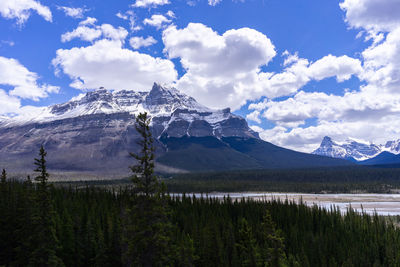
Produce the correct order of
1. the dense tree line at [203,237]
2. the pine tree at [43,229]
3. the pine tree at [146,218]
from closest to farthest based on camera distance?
1. the pine tree at [146,218]
2. the pine tree at [43,229]
3. the dense tree line at [203,237]

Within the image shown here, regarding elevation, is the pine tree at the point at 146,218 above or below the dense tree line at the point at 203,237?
above

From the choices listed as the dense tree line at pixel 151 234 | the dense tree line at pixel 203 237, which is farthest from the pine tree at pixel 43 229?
the dense tree line at pixel 203 237

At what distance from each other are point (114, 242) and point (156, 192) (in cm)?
2927

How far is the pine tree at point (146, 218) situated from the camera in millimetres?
25797

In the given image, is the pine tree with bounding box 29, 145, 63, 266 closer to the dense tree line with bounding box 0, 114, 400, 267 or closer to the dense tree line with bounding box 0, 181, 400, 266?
the dense tree line with bounding box 0, 114, 400, 267

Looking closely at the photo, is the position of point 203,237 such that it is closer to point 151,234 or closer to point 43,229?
point 43,229

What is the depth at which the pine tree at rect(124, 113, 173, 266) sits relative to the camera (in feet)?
84.6

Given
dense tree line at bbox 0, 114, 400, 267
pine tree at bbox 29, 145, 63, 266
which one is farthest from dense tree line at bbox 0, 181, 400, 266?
pine tree at bbox 29, 145, 63, 266

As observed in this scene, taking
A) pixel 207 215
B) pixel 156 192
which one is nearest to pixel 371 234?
pixel 207 215

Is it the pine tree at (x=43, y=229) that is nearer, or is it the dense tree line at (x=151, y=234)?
the dense tree line at (x=151, y=234)

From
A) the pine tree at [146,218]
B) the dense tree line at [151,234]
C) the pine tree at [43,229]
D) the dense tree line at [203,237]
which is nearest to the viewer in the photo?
the pine tree at [146,218]

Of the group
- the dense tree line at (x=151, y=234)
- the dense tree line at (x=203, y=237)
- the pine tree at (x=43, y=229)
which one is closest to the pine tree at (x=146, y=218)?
the dense tree line at (x=151, y=234)

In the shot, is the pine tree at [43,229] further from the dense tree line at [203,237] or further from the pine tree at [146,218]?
the pine tree at [146,218]

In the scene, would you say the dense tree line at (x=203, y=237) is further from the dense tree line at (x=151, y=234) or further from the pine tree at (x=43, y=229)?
the pine tree at (x=43, y=229)
